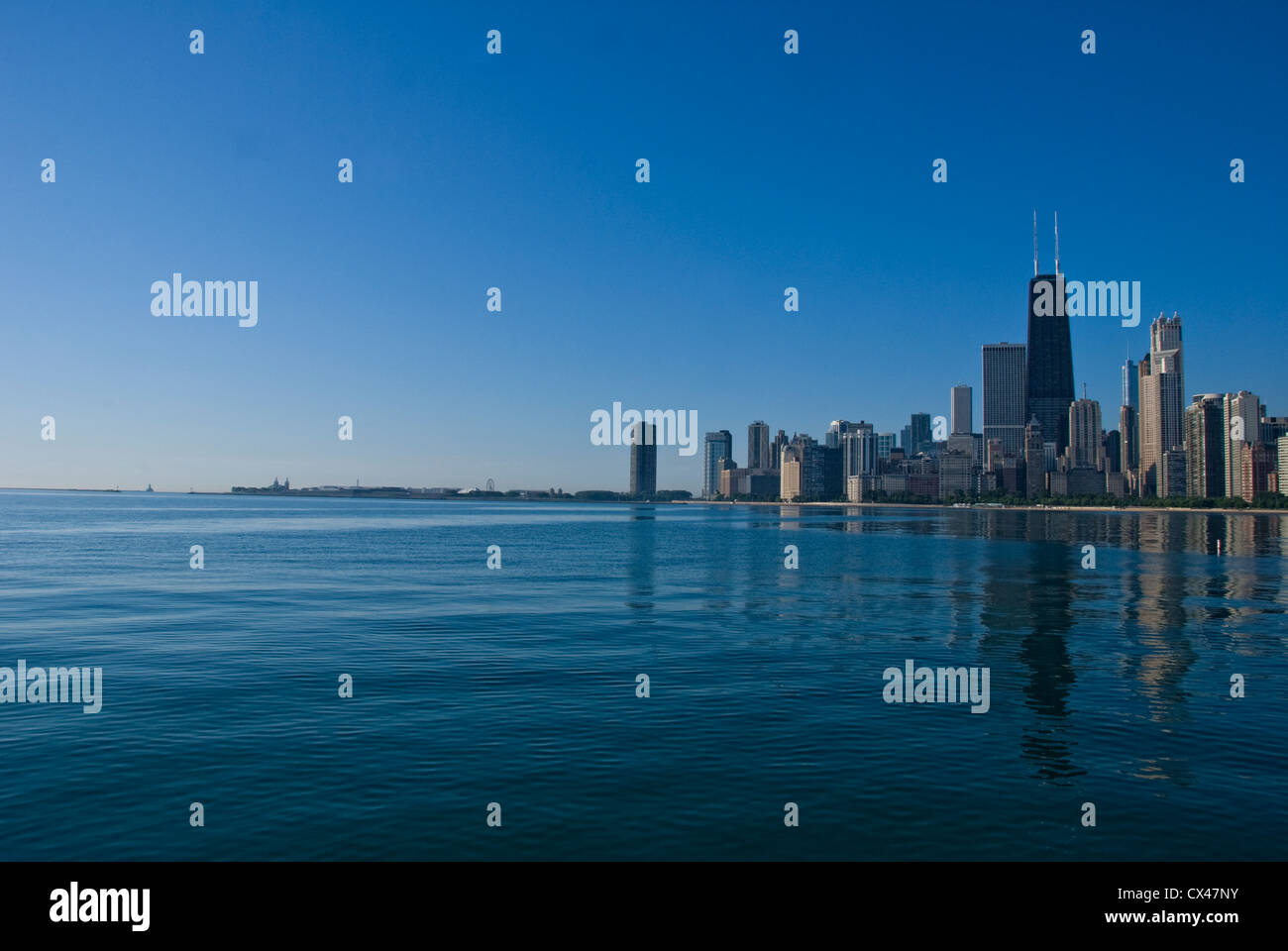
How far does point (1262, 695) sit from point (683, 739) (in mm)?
25510

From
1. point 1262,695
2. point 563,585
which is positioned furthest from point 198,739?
point 563,585

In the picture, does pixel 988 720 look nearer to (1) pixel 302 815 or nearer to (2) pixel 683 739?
(2) pixel 683 739

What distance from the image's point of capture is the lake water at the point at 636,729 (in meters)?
20.9

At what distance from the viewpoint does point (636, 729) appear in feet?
96.4

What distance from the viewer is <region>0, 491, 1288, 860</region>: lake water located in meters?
20.9

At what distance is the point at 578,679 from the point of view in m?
37.2

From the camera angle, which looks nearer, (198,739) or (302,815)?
(302,815)
